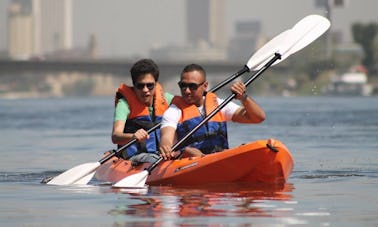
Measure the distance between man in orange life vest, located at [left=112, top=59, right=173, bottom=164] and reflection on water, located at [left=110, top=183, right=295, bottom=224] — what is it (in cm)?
92

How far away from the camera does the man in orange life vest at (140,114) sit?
17.9 meters

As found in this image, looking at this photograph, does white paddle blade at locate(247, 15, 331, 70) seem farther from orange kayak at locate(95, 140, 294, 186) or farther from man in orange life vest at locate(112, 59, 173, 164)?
orange kayak at locate(95, 140, 294, 186)

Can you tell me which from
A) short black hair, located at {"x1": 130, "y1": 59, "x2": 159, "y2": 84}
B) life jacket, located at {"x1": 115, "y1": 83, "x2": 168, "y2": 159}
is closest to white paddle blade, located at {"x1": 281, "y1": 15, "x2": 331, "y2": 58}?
life jacket, located at {"x1": 115, "y1": 83, "x2": 168, "y2": 159}

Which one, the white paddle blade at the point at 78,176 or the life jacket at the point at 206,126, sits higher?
the life jacket at the point at 206,126

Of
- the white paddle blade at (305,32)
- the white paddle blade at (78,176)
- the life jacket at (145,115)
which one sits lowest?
the white paddle blade at (78,176)

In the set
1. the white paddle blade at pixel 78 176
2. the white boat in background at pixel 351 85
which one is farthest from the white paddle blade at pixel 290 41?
the white boat in background at pixel 351 85

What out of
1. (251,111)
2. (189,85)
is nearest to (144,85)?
(189,85)

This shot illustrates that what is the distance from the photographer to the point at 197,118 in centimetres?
1722

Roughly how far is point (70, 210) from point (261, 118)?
3.01m

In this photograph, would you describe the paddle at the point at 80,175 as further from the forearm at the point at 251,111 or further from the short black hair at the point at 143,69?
the forearm at the point at 251,111

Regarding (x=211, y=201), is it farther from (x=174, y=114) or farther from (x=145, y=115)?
(x=145, y=115)

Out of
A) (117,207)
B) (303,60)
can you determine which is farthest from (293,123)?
(303,60)

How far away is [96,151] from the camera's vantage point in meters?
28.3

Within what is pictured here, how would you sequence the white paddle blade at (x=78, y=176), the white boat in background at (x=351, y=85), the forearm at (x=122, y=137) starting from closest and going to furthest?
the forearm at (x=122, y=137)
the white paddle blade at (x=78, y=176)
the white boat in background at (x=351, y=85)
